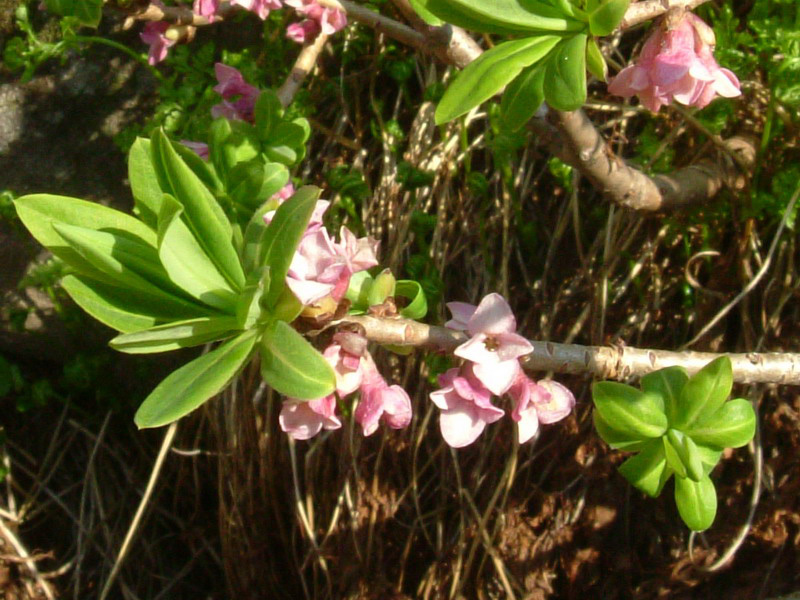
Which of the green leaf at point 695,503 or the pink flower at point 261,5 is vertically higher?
the pink flower at point 261,5

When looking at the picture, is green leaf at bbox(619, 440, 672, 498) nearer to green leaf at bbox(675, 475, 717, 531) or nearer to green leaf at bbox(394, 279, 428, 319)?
green leaf at bbox(675, 475, 717, 531)

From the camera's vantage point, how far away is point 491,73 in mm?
771

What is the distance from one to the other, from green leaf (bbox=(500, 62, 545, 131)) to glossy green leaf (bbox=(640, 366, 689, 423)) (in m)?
0.30

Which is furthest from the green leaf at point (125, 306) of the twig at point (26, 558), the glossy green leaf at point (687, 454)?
the twig at point (26, 558)

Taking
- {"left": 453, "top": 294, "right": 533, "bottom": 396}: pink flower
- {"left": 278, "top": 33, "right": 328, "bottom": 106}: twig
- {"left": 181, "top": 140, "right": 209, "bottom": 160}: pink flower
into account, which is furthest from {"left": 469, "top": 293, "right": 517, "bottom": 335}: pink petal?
{"left": 278, "top": 33, "right": 328, "bottom": 106}: twig

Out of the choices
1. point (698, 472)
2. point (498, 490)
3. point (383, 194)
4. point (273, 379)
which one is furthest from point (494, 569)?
point (273, 379)

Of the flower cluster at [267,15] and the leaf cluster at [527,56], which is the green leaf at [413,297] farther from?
the flower cluster at [267,15]

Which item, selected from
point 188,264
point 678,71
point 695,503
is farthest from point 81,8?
point 695,503

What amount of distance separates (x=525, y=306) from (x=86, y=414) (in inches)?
44.7

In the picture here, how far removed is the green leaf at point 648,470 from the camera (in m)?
0.89

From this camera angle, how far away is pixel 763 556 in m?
1.51

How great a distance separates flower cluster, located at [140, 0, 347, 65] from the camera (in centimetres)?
118

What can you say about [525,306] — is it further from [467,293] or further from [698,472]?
[698,472]

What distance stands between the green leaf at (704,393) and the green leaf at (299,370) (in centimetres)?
39
